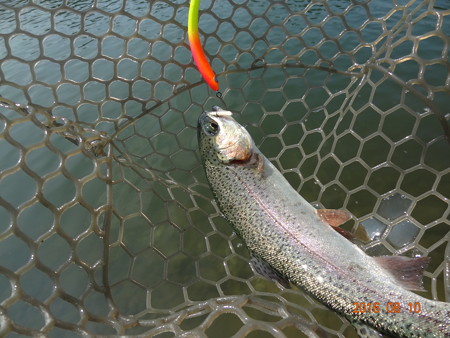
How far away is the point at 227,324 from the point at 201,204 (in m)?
1.50

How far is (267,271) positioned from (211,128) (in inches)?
47.7

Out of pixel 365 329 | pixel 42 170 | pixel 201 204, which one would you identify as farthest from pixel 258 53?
pixel 365 329

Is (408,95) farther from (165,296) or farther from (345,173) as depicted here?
(165,296)

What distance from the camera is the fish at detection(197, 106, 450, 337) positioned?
7.01 feet

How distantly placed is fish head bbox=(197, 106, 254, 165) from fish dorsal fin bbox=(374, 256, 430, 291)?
128 centimetres

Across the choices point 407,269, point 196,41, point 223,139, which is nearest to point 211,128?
point 223,139

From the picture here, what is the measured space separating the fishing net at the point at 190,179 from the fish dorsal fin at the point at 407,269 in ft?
2.02

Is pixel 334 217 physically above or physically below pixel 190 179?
above

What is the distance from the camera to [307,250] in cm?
249

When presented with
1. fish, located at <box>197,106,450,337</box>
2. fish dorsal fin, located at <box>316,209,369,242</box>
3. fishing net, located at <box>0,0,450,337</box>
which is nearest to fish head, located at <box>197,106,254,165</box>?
fish, located at <box>197,106,450,337</box>
